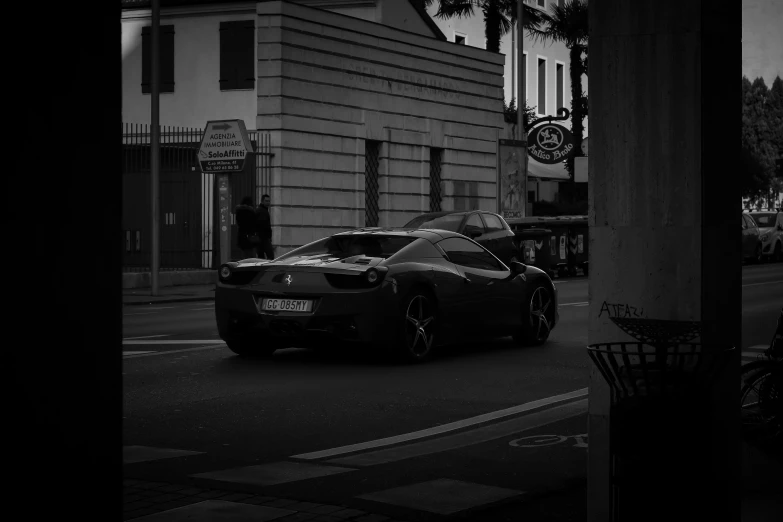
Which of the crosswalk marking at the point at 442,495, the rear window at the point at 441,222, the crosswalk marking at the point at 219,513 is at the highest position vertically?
the rear window at the point at 441,222

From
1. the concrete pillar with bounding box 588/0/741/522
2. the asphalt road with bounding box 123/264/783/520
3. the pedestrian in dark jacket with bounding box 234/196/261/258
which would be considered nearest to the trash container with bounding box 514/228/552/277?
the pedestrian in dark jacket with bounding box 234/196/261/258

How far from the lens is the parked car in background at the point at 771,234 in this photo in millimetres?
43844

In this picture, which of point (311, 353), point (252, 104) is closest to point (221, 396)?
point (311, 353)

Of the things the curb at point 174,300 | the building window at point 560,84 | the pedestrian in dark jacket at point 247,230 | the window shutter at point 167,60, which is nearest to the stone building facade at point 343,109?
the window shutter at point 167,60

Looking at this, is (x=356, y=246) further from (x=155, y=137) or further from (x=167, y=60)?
(x=167, y=60)

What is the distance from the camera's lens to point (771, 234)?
4434 centimetres

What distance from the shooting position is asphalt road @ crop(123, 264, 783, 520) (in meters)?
6.62

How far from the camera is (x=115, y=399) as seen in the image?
351 cm

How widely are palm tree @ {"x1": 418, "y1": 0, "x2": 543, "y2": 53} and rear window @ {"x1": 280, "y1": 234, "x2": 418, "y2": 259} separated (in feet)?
111

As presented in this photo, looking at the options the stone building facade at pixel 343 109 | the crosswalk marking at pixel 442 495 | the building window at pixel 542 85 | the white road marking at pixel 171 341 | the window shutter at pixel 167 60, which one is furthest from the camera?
the building window at pixel 542 85

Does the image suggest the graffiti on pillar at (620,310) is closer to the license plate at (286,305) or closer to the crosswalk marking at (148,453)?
the crosswalk marking at (148,453)

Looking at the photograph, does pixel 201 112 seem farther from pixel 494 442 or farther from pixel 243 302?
pixel 494 442

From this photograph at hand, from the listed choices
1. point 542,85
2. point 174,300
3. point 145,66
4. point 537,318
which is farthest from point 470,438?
point 542,85

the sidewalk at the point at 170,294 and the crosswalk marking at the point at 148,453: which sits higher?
the sidewalk at the point at 170,294
